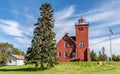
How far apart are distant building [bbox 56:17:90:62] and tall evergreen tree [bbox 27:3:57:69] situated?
17.7m

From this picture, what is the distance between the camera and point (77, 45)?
5591cm

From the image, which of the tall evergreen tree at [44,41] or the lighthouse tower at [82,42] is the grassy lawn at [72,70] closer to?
the tall evergreen tree at [44,41]

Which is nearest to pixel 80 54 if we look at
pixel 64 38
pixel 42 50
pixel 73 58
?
pixel 73 58

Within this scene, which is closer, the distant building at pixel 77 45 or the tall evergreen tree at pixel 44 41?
the tall evergreen tree at pixel 44 41

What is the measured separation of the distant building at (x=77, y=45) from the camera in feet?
182

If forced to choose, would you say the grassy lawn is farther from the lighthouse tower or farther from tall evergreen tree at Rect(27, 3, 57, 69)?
the lighthouse tower

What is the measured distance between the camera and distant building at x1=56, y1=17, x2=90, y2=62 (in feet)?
182

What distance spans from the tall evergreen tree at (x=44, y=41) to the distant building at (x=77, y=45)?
17.7 metres

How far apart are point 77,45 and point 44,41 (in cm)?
1953

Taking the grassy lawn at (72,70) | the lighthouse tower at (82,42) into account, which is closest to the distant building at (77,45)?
the lighthouse tower at (82,42)

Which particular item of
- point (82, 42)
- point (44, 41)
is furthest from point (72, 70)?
point (82, 42)

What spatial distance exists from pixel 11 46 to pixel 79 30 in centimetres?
2193

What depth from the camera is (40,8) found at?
1555 inches

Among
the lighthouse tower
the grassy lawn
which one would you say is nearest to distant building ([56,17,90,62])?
the lighthouse tower
